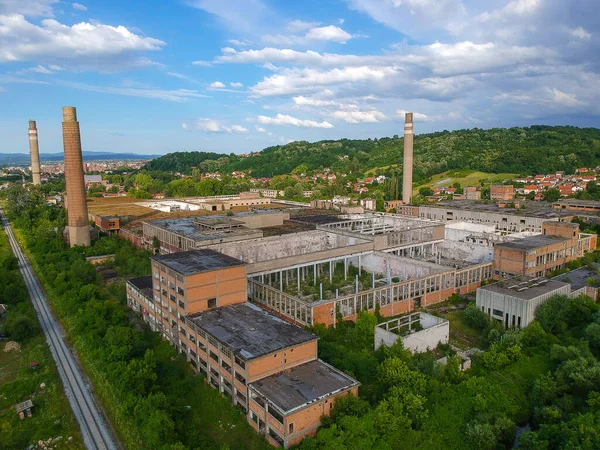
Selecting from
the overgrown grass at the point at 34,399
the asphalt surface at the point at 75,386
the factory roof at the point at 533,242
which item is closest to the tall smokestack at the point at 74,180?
the asphalt surface at the point at 75,386

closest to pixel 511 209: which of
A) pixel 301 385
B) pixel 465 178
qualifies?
pixel 465 178

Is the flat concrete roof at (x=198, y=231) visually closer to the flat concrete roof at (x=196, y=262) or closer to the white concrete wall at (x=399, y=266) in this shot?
the flat concrete roof at (x=196, y=262)

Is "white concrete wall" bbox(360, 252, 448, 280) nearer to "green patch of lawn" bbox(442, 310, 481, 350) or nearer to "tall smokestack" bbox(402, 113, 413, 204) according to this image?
"green patch of lawn" bbox(442, 310, 481, 350)

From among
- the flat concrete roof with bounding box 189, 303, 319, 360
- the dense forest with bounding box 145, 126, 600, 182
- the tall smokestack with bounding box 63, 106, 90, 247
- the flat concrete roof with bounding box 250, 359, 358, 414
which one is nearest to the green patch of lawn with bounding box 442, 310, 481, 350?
the flat concrete roof with bounding box 250, 359, 358, 414

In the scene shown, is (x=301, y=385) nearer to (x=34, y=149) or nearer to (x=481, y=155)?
(x=34, y=149)

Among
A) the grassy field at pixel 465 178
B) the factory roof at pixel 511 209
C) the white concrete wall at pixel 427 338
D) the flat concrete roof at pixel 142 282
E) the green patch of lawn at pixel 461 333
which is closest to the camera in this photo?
the white concrete wall at pixel 427 338

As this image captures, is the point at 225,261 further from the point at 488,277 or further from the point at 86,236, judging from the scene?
the point at 86,236
